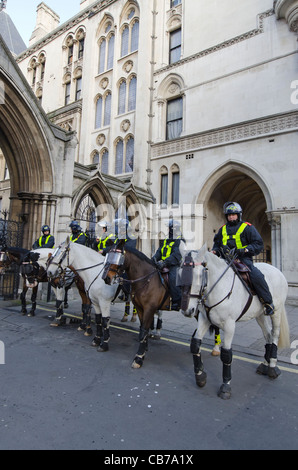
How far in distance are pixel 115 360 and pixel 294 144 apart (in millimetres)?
12397

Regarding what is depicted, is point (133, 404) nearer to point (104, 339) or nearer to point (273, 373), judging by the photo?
point (104, 339)

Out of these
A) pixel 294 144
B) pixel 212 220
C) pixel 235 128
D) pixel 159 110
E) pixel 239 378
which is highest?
pixel 159 110

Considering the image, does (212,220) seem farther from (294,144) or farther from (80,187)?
(80,187)

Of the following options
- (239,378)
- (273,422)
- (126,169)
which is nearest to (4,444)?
(273,422)

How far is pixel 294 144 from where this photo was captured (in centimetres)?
1248

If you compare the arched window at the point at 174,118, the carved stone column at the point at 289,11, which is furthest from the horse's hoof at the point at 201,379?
the carved stone column at the point at 289,11

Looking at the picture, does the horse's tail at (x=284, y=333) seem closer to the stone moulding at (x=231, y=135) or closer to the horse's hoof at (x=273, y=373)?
the horse's hoof at (x=273, y=373)

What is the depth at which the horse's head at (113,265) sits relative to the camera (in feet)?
14.5

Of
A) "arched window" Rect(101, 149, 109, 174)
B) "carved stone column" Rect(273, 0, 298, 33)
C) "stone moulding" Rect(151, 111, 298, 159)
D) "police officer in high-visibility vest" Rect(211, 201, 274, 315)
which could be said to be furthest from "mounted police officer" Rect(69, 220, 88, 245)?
"carved stone column" Rect(273, 0, 298, 33)

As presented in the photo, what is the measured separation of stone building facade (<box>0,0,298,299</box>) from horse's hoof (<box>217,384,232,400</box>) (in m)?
7.69

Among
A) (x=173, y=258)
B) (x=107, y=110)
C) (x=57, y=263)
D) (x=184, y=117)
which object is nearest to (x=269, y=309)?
(x=173, y=258)

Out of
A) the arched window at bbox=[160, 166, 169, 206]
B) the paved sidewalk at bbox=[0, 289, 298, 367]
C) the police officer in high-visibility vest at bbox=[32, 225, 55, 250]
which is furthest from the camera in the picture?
the arched window at bbox=[160, 166, 169, 206]

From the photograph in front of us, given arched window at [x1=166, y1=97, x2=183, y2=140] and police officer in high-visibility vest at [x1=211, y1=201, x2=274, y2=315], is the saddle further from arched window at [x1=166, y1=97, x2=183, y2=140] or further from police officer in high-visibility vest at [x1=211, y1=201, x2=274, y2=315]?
arched window at [x1=166, y1=97, x2=183, y2=140]

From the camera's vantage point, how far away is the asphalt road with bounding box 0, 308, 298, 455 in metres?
2.62
